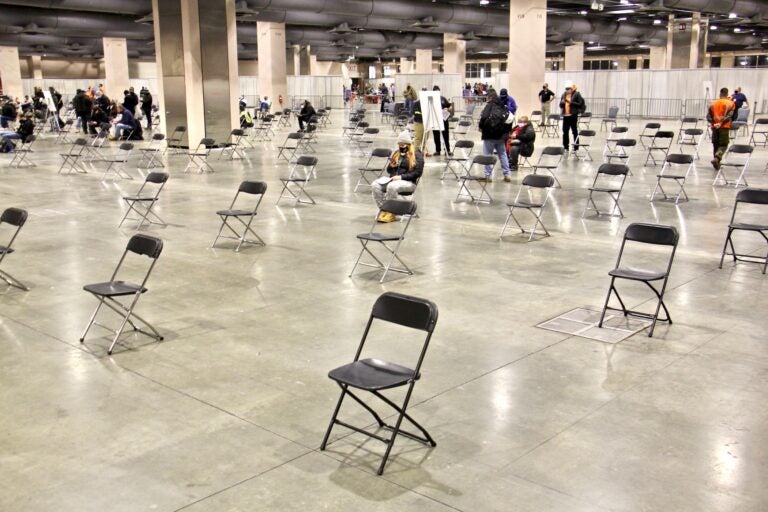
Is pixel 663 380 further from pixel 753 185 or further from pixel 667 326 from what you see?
pixel 753 185

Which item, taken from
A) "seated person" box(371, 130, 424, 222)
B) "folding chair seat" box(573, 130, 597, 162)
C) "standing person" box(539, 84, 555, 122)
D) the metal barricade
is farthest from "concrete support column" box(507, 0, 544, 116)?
"seated person" box(371, 130, 424, 222)

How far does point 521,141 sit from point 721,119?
4.06 meters

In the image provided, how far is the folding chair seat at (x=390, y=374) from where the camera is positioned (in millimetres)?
4270

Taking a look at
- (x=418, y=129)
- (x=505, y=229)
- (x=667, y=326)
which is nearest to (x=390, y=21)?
(x=418, y=129)

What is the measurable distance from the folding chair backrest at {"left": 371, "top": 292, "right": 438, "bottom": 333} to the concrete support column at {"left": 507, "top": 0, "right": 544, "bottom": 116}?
23130mm

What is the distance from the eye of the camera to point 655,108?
33438 millimetres

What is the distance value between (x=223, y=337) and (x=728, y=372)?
3.98 m

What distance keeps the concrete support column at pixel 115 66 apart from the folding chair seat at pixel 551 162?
27.3 m

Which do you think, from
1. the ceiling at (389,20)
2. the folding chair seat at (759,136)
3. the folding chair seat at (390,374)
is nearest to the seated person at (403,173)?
the folding chair seat at (390,374)

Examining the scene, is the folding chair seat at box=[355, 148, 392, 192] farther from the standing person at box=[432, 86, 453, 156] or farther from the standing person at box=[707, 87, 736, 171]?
the standing person at box=[707, 87, 736, 171]

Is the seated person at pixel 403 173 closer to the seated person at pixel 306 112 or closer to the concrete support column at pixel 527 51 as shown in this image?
the seated person at pixel 306 112

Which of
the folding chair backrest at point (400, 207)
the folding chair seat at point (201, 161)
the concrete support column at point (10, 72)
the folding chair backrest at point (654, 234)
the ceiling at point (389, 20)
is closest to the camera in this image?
the folding chair backrest at point (654, 234)

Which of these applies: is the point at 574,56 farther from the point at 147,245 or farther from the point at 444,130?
the point at 147,245

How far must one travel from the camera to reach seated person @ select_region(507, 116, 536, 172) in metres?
16.7
